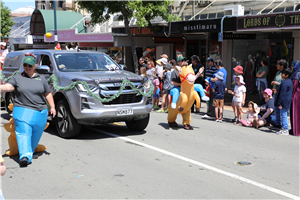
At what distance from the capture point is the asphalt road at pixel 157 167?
15.6 feet

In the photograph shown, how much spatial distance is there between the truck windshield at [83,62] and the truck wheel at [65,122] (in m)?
0.98

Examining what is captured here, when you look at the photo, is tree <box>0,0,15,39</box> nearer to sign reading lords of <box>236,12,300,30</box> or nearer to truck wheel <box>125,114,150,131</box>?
sign reading lords of <box>236,12,300,30</box>

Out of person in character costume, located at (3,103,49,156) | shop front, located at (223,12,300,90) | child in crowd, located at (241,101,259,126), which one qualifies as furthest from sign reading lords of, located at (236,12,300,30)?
person in character costume, located at (3,103,49,156)

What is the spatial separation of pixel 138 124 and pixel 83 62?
2.04 meters

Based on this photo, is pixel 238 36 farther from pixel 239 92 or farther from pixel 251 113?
pixel 251 113

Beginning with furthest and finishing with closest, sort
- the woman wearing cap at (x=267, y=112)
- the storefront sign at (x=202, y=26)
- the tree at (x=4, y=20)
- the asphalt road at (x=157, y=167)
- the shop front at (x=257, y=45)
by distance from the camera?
the tree at (x=4, y=20) < the storefront sign at (x=202, y=26) < the shop front at (x=257, y=45) < the woman wearing cap at (x=267, y=112) < the asphalt road at (x=157, y=167)

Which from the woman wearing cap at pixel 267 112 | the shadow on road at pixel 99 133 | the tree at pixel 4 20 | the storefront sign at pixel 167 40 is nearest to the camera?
the shadow on road at pixel 99 133

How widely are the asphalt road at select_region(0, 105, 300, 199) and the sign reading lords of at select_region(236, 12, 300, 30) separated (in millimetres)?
4211

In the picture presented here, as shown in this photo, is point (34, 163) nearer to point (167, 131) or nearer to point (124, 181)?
point (124, 181)

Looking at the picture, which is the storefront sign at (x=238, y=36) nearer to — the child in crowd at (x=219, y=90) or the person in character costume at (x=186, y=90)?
the child in crowd at (x=219, y=90)

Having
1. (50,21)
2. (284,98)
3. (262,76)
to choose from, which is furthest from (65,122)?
(50,21)

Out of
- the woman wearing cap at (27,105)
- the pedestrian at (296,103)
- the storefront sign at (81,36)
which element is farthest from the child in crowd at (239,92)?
the storefront sign at (81,36)

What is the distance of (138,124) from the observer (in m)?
8.41

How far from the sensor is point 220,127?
31.4ft
